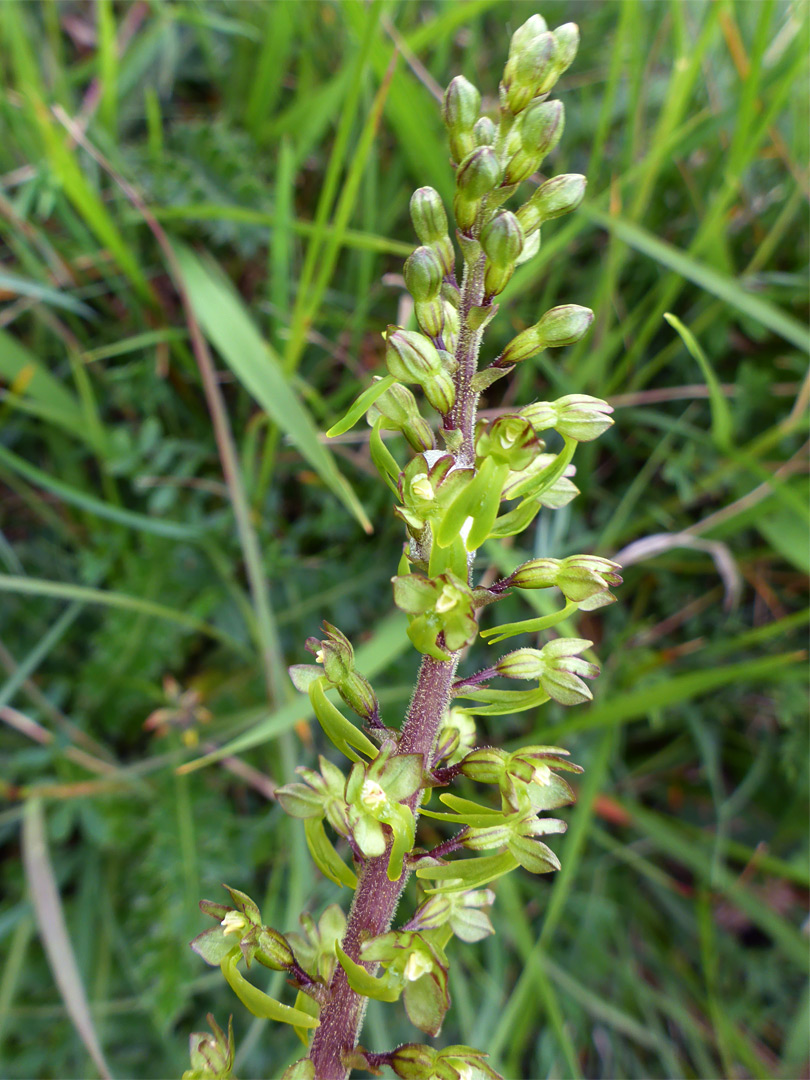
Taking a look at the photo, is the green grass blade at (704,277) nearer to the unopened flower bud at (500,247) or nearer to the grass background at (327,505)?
the grass background at (327,505)

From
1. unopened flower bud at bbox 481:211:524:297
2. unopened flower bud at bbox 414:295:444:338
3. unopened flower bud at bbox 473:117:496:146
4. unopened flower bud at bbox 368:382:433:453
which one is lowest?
unopened flower bud at bbox 368:382:433:453

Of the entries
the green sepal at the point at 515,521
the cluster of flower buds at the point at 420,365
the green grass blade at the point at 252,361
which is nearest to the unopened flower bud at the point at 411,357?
the cluster of flower buds at the point at 420,365

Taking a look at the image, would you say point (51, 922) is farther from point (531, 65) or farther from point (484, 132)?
point (531, 65)

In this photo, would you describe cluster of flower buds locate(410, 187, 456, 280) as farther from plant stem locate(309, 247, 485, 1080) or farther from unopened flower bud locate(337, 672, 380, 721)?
unopened flower bud locate(337, 672, 380, 721)

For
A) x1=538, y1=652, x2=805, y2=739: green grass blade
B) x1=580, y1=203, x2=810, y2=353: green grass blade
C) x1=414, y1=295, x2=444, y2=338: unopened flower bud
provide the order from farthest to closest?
x1=580, y1=203, x2=810, y2=353: green grass blade
x1=538, y1=652, x2=805, y2=739: green grass blade
x1=414, y1=295, x2=444, y2=338: unopened flower bud

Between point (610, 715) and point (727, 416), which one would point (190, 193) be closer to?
point (727, 416)

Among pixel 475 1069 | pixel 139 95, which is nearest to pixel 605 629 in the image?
pixel 475 1069

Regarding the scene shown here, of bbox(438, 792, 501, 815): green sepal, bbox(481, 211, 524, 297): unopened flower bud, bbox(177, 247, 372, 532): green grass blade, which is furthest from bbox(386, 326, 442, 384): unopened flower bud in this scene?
bbox(177, 247, 372, 532): green grass blade
